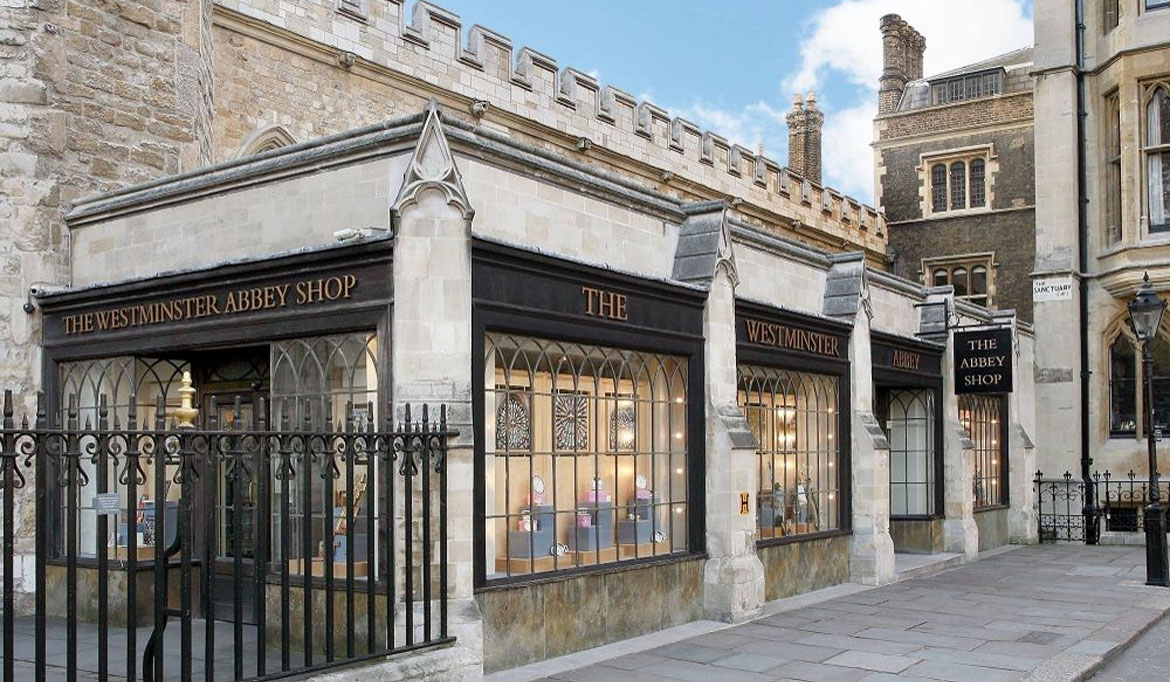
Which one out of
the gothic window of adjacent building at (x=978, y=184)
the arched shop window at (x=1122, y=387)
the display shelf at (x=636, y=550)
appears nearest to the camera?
the display shelf at (x=636, y=550)

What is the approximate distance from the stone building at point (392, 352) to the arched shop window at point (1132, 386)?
25.6ft

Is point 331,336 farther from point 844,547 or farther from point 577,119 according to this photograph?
point 577,119

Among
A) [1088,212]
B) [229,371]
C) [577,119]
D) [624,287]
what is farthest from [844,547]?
[1088,212]

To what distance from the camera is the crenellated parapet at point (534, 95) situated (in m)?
17.3

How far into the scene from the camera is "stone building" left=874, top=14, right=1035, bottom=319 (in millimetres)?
31750

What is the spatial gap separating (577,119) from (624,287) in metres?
10.8

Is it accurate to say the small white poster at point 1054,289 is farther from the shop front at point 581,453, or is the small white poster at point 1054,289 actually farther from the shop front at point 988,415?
the shop front at point 581,453

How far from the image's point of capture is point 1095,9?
2398 cm

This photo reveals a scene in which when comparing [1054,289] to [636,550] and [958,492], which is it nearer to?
[958,492]

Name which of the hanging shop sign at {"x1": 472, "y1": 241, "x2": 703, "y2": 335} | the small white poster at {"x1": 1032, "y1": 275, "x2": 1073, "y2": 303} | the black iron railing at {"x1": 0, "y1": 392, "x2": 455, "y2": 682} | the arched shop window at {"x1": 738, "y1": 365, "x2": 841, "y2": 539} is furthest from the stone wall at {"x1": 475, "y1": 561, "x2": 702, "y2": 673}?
the small white poster at {"x1": 1032, "y1": 275, "x2": 1073, "y2": 303}

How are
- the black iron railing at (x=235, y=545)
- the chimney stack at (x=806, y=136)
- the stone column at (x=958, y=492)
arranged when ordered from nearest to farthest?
the black iron railing at (x=235, y=545)
the stone column at (x=958, y=492)
the chimney stack at (x=806, y=136)

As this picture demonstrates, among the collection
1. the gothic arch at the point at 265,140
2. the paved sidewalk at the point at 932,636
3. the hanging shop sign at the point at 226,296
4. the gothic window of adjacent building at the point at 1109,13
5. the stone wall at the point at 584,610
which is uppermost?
the gothic window of adjacent building at the point at 1109,13

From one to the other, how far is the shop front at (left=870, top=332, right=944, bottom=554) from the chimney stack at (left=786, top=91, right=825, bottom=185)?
59.4 feet

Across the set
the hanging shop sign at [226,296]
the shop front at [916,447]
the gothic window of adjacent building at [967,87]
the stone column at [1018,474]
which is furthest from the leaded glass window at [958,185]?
the hanging shop sign at [226,296]
